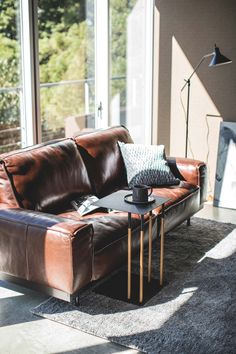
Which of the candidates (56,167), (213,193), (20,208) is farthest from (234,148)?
(20,208)

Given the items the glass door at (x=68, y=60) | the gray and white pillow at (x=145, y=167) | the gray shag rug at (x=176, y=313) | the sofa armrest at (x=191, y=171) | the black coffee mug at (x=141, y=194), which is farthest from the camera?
the glass door at (x=68, y=60)

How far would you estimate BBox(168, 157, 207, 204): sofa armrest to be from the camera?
14.9 ft

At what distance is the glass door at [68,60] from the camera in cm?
523

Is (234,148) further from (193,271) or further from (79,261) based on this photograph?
(79,261)

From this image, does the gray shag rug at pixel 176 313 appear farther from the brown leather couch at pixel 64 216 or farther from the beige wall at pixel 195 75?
the beige wall at pixel 195 75

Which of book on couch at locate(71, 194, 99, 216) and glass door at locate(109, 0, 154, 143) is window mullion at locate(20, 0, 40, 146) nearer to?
book on couch at locate(71, 194, 99, 216)

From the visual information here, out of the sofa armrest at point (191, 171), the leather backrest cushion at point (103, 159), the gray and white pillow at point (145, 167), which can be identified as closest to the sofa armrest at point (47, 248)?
the leather backrest cushion at point (103, 159)

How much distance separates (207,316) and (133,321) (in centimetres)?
43

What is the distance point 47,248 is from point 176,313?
849mm

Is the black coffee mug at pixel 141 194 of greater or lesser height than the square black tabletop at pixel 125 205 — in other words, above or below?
above

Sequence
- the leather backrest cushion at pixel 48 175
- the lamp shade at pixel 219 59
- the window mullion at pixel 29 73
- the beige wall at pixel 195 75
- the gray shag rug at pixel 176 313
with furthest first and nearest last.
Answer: the beige wall at pixel 195 75
the lamp shade at pixel 219 59
the window mullion at pixel 29 73
the leather backrest cushion at pixel 48 175
the gray shag rug at pixel 176 313

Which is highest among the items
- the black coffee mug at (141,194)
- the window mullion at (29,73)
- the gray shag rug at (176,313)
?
the window mullion at (29,73)

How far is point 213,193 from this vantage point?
556cm

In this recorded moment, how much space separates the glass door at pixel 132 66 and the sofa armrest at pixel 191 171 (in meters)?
1.38
